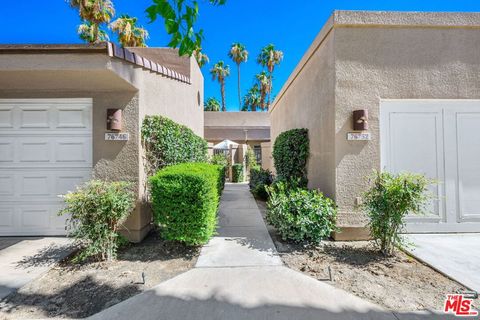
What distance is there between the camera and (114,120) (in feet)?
16.2

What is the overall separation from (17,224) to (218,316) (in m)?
5.65

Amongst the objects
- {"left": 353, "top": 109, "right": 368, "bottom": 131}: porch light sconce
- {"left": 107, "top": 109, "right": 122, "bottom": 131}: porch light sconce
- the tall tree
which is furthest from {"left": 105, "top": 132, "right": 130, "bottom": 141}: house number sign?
the tall tree

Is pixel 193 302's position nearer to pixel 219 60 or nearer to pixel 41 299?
pixel 41 299

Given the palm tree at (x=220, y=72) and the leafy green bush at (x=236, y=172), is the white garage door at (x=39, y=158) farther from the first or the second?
the palm tree at (x=220, y=72)

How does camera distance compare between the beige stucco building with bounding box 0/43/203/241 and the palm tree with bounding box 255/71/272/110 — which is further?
the palm tree with bounding box 255/71/272/110

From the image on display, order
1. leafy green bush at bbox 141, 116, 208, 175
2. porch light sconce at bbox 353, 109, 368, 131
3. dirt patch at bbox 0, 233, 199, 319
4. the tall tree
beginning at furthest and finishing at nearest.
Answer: the tall tree < leafy green bush at bbox 141, 116, 208, 175 < porch light sconce at bbox 353, 109, 368, 131 < dirt patch at bbox 0, 233, 199, 319

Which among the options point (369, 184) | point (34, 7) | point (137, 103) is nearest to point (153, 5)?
point (137, 103)

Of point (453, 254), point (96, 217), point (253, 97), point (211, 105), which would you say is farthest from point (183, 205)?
point (211, 105)

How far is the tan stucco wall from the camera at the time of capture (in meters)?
5.20

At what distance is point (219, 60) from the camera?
36281mm

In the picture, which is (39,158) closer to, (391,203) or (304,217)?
(304,217)

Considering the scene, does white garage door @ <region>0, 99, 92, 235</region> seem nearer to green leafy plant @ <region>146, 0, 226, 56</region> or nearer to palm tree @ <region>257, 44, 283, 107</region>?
green leafy plant @ <region>146, 0, 226, 56</region>

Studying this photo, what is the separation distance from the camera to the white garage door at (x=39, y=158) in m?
5.24

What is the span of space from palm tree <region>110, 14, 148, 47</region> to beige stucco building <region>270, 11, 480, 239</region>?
1533 centimetres
